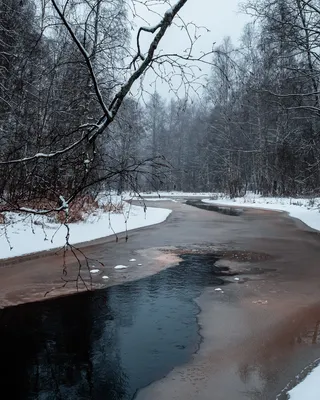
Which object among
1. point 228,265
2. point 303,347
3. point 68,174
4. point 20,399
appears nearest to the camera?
point 68,174

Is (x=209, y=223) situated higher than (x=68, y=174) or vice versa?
(x=68, y=174)

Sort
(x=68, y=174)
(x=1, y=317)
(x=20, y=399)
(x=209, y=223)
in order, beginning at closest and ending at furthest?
(x=68, y=174) < (x=20, y=399) < (x=1, y=317) < (x=209, y=223)

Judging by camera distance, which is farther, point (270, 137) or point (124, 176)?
point (270, 137)

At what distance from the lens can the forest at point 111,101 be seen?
263 cm

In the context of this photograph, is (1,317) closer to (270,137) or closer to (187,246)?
(187,246)

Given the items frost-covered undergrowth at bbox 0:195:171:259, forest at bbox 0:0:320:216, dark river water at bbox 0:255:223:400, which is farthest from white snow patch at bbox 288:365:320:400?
frost-covered undergrowth at bbox 0:195:171:259

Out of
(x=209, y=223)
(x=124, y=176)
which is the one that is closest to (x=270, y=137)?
(x=209, y=223)

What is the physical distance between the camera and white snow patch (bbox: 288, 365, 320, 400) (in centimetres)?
356

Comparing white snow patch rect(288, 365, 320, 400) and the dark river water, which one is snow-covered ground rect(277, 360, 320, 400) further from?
the dark river water

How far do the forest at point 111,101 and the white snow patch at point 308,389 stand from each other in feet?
7.35

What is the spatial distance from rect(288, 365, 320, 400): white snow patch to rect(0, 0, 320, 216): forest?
224 cm

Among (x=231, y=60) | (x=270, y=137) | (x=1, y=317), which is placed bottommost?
(x=1, y=317)

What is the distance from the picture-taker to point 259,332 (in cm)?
525

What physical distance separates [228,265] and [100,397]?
6.12m
